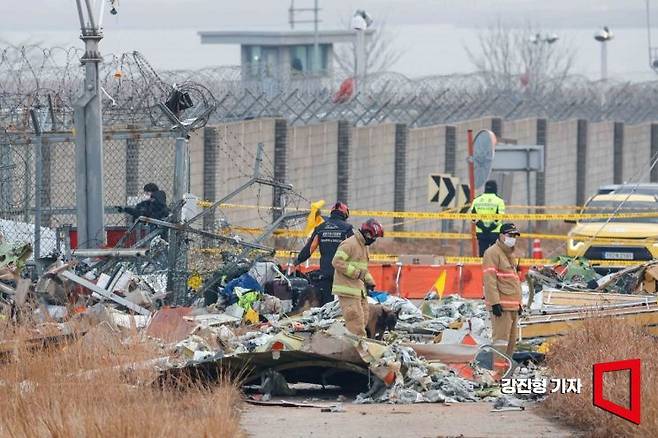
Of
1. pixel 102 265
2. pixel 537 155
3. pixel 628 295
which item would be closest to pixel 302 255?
pixel 102 265

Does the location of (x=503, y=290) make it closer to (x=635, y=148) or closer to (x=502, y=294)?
(x=502, y=294)

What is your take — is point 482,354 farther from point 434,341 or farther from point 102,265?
point 102,265

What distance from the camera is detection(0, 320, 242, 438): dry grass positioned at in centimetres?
1097

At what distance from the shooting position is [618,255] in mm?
23797

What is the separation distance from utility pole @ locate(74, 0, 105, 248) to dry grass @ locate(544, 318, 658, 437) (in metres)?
5.59

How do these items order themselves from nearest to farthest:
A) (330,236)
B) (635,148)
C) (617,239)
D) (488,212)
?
(330,236) → (617,239) → (488,212) → (635,148)

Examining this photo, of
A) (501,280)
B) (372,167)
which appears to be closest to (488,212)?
(501,280)

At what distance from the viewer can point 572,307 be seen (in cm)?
1733

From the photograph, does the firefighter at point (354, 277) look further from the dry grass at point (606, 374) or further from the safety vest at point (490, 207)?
the safety vest at point (490, 207)

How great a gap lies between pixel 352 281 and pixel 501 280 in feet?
4.64

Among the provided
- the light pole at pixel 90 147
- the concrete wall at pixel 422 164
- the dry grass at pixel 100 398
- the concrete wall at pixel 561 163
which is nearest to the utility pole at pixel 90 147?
the light pole at pixel 90 147

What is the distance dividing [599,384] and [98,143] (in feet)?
26.1

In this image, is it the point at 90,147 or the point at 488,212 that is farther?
the point at 488,212

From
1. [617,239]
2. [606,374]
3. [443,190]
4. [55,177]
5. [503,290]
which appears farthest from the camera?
[443,190]
